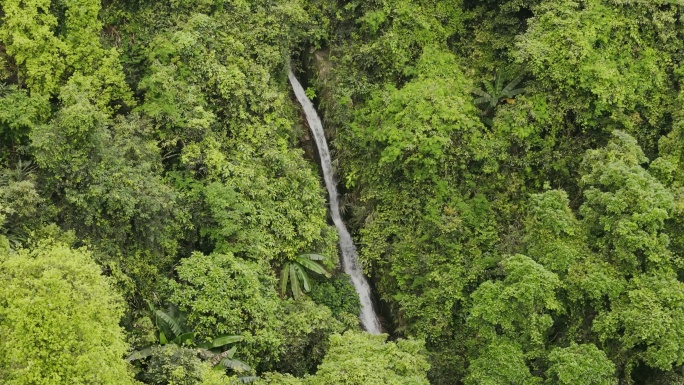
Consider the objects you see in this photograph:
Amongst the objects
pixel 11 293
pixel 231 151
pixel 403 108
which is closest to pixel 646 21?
pixel 403 108

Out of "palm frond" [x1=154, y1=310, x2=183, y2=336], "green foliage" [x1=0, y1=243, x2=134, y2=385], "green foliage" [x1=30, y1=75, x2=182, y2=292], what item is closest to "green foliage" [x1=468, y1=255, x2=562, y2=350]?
"palm frond" [x1=154, y1=310, x2=183, y2=336]

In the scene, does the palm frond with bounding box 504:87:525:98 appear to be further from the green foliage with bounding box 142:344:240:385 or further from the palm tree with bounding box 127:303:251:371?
the green foliage with bounding box 142:344:240:385

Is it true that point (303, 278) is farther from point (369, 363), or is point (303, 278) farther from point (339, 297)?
point (369, 363)

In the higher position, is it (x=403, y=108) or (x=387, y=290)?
(x=403, y=108)

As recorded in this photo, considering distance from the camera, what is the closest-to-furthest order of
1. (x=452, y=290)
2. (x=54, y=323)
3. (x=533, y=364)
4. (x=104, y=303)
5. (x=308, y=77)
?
(x=54, y=323), (x=104, y=303), (x=533, y=364), (x=452, y=290), (x=308, y=77)

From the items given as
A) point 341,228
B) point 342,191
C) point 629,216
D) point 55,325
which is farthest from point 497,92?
point 55,325

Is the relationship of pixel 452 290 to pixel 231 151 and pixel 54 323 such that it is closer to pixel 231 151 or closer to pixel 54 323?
pixel 231 151

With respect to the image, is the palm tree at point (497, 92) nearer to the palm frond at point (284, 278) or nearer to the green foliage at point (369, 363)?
the palm frond at point (284, 278)
